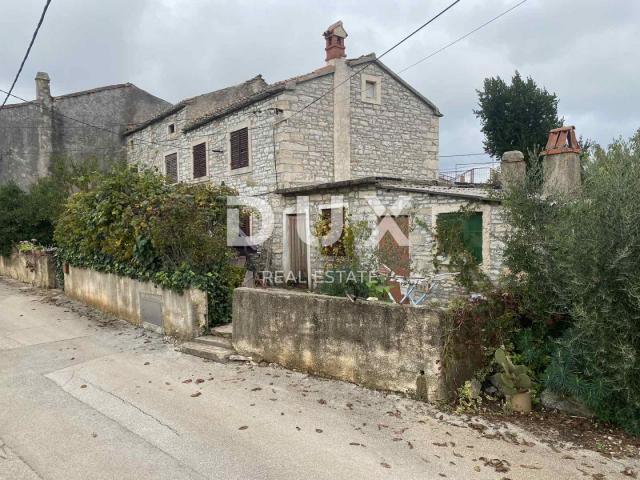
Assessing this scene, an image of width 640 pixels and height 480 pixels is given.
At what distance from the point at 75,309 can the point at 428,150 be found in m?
11.5

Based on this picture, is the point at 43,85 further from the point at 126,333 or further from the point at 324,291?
the point at 324,291

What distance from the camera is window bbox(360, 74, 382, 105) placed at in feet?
45.8

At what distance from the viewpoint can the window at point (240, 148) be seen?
14.0 meters

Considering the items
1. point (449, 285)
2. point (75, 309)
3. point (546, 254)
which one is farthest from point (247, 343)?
point (75, 309)

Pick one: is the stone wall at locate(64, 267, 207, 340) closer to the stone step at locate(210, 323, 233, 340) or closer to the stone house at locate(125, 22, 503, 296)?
the stone step at locate(210, 323, 233, 340)

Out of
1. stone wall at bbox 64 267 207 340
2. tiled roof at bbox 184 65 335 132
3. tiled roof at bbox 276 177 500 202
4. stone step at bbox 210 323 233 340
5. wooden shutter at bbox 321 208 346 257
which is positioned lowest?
stone step at bbox 210 323 233 340

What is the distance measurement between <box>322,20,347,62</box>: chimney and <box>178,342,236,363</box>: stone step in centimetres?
1000

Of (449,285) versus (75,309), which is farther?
(75,309)

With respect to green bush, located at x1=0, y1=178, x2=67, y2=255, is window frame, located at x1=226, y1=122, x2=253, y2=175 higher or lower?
higher

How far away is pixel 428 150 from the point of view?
15.4 m

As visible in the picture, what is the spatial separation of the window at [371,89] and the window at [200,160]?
583 centimetres

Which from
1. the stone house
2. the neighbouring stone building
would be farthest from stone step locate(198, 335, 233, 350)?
the neighbouring stone building

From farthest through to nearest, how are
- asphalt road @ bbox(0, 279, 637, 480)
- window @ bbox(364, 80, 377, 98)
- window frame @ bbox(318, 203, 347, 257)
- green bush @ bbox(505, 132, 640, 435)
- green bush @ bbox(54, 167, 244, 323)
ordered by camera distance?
1. window @ bbox(364, 80, 377, 98)
2. window frame @ bbox(318, 203, 347, 257)
3. green bush @ bbox(54, 167, 244, 323)
4. green bush @ bbox(505, 132, 640, 435)
5. asphalt road @ bbox(0, 279, 637, 480)

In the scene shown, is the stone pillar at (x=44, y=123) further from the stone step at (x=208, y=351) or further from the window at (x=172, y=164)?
the stone step at (x=208, y=351)
